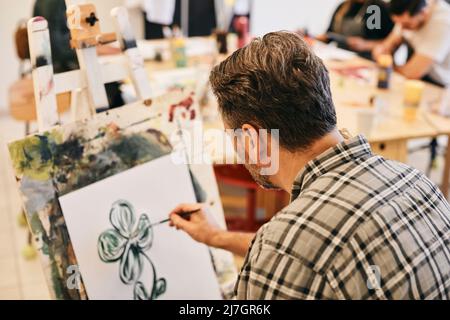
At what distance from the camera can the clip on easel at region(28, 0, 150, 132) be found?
1.39 metres

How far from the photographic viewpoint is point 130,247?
153 cm

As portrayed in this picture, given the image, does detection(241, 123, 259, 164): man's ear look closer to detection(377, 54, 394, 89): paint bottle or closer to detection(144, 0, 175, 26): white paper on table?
detection(377, 54, 394, 89): paint bottle

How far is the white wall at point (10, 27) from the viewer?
13.7 ft

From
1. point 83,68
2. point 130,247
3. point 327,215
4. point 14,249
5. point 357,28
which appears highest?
point 83,68

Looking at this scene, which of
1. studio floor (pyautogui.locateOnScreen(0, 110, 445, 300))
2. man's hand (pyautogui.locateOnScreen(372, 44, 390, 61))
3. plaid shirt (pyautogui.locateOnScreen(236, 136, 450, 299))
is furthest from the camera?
man's hand (pyautogui.locateOnScreen(372, 44, 390, 61))

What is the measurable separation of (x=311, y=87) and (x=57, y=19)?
1.61 metres

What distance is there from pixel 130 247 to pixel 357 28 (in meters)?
2.66

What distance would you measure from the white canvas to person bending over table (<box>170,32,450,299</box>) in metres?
0.50

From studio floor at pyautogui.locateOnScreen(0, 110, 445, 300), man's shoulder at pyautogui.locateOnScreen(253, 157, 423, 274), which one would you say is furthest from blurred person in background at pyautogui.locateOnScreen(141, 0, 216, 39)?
man's shoulder at pyautogui.locateOnScreen(253, 157, 423, 274)

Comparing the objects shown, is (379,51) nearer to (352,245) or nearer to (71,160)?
(71,160)

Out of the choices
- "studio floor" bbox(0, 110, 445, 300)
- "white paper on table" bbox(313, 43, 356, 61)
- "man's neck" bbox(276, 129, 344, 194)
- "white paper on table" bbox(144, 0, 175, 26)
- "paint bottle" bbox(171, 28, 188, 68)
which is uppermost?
"man's neck" bbox(276, 129, 344, 194)

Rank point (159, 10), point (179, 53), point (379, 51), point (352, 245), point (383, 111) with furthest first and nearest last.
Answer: point (159, 10) < point (379, 51) < point (179, 53) < point (383, 111) < point (352, 245)

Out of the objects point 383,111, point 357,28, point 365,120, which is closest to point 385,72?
point 383,111

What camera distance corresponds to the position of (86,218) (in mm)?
1451
